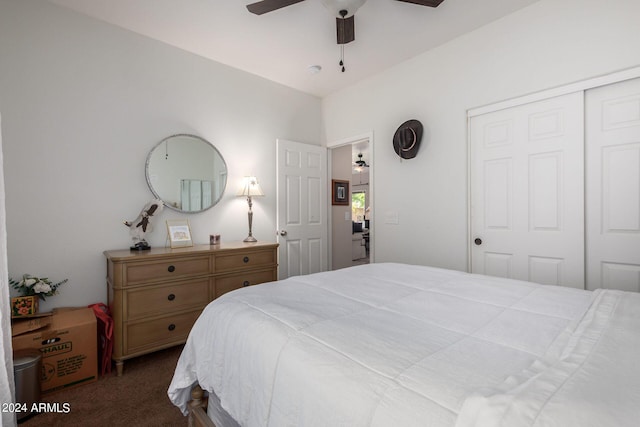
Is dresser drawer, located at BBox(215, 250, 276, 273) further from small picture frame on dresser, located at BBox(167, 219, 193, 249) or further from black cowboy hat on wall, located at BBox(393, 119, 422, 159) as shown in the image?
black cowboy hat on wall, located at BBox(393, 119, 422, 159)

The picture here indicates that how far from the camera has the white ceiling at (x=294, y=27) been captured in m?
2.39

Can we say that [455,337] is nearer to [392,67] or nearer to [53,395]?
[53,395]

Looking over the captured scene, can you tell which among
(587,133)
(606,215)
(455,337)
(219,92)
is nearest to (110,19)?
(219,92)

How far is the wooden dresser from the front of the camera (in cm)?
225

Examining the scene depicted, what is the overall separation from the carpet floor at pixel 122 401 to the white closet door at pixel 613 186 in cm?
291

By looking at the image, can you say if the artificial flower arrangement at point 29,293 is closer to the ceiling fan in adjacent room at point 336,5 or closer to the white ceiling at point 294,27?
the white ceiling at point 294,27

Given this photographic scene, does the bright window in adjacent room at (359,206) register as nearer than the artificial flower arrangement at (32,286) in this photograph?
No

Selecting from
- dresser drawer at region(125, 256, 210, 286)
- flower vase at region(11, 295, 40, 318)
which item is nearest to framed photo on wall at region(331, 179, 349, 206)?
dresser drawer at region(125, 256, 210, 286)

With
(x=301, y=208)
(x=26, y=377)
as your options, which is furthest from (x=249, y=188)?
(x=26, y=377)

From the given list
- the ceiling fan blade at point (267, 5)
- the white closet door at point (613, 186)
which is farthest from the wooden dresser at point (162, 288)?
the white closet door at point (613, 186)

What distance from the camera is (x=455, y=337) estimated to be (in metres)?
0.92

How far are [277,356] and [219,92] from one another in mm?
3125

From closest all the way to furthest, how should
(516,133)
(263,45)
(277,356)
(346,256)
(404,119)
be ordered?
(277,356)
(516,133)
(263,45)
(404,119)
(346,256)

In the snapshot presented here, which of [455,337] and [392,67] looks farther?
[392,67]
